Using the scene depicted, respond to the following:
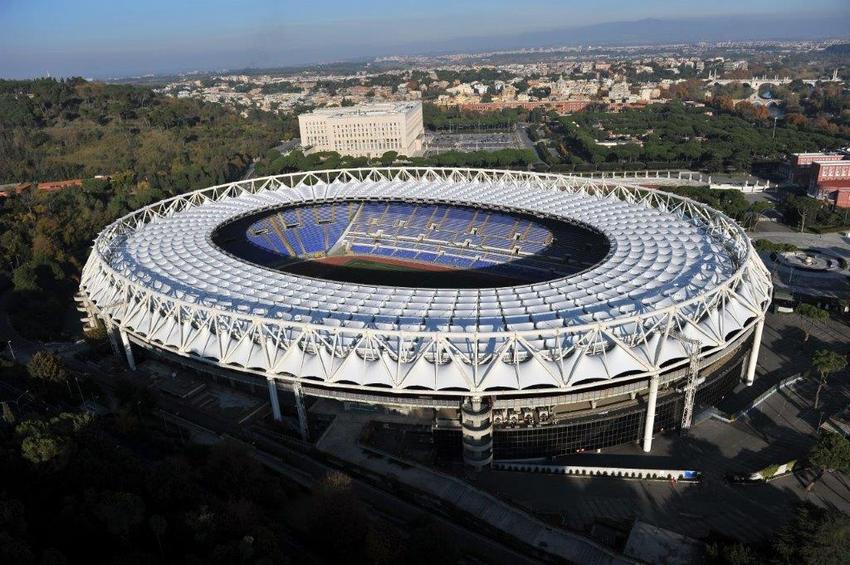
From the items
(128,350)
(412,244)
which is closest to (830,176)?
(412,244)

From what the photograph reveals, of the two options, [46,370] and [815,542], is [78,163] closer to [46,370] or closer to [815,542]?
[46,370]

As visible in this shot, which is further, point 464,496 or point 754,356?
point 754,356

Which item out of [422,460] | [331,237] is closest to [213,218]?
[331,237]

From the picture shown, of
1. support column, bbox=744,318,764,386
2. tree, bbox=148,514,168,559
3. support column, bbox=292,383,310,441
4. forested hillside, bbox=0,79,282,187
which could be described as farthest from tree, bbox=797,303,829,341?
forested hillside, bbox=0,79,282,187

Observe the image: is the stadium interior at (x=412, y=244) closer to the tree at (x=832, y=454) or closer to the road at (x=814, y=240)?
the tree at (x=832, y=454)

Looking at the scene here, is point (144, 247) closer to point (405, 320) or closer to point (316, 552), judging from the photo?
point (405, 320)

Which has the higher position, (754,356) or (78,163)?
(78,163)
